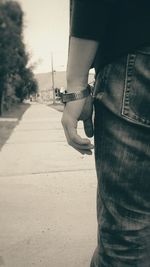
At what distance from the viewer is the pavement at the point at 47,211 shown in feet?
7.80

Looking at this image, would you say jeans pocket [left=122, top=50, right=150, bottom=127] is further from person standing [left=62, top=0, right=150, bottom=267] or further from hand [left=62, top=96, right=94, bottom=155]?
hand [left=62, top=96, right=94, bottom=155]

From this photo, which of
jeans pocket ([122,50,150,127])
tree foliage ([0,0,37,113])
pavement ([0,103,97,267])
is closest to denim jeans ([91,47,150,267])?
jeans pocket ([122,50,150,127])

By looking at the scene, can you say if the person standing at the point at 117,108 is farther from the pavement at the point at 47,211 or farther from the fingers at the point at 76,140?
the pavement at the point at 47,211

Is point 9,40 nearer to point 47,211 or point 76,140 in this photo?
point 47,211

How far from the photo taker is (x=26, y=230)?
2.72 m

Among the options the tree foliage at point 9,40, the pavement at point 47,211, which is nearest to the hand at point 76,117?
the pavement at point 47,211

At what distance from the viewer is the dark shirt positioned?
42.9 inches

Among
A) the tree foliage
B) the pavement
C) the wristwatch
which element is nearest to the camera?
the wristwatch

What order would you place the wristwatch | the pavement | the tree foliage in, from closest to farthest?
the wristwatch < the pavement < the tree foliage

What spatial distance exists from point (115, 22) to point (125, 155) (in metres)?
0.40

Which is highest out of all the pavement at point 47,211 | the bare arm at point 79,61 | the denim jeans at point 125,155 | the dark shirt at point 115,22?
the dark shirt at point 115,22

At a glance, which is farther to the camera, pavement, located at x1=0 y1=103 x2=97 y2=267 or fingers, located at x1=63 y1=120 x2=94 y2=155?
pavement, located at x1=0 y1=103 x2=97 y2=267

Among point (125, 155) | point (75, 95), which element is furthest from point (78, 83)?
point (125, 155)

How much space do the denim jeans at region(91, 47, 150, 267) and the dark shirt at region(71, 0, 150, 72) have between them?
35 mm
